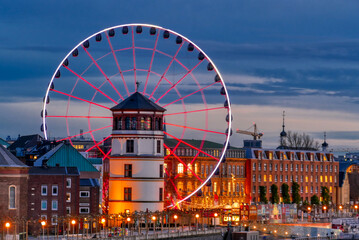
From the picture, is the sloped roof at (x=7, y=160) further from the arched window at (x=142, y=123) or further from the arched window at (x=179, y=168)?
the arched window at (x=179, y=168)

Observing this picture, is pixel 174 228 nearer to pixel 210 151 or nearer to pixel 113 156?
pixel 113 156

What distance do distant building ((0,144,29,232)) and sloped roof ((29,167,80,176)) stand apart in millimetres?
8194

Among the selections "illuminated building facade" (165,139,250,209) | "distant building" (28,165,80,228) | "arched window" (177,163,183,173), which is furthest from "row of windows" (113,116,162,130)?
"arched window" (177,163,183,173)

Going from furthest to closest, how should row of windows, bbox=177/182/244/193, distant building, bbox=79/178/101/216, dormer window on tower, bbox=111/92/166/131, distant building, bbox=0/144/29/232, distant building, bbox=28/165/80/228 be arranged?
row of windows, bbox=177/182/244/193 < dormer window on tower, bbox=111/92/166/131 < distant building, bbox=79/178/101/216 < distant building, bbox=28/165/80/228 < distant building, bbox=0/144/29/232

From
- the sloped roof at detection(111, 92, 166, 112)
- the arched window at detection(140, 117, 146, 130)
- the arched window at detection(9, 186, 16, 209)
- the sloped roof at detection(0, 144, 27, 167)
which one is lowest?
the arched window at detection(9, 186, 16, 209)

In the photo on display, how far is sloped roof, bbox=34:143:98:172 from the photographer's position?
13712cm

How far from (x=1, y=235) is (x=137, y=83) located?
108 ft

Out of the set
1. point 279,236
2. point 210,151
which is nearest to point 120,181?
point 279,236

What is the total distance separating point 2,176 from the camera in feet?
392

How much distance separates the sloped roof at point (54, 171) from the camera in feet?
426

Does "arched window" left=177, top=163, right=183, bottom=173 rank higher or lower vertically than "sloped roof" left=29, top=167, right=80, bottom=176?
higher

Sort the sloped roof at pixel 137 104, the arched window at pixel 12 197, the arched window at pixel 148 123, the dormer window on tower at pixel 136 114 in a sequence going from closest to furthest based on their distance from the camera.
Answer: the arched window at pixel 12 197 < the sloped roof at pixel 137 104 < the dormer window on tower at pixel 136 114 < the arched window at pixel 148 123

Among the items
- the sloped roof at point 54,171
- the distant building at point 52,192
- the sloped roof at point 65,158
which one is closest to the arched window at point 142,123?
the sloped roof at point 65,158

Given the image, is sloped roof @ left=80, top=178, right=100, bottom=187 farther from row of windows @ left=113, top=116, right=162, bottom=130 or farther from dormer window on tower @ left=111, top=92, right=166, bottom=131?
row of windows @ left=113, top=116, right=162, bottom=130
